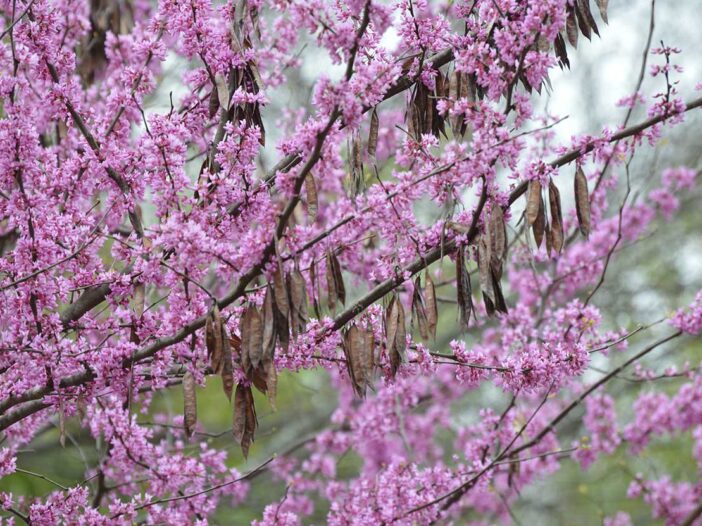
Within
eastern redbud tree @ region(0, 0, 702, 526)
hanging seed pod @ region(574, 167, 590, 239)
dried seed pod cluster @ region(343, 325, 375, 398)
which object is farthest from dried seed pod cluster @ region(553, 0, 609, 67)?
dried seed pod cluster @ region(343, 325, 375, 398)

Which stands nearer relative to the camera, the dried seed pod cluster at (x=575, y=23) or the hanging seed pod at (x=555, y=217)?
the hanging seed pod at (x=555, y=217)

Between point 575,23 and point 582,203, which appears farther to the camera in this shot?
point 575,23

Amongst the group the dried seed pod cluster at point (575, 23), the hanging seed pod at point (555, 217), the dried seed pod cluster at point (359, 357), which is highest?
the dried seed pod cluster at point (575, 23)

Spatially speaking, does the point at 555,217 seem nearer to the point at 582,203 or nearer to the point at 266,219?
the point at 582,203

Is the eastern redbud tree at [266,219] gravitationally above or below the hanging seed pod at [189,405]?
above

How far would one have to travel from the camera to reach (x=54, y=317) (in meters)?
2.82

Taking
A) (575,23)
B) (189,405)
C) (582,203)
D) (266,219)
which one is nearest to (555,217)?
(582,203)

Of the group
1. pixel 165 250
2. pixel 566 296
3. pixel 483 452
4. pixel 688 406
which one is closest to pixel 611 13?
pixel 566 296

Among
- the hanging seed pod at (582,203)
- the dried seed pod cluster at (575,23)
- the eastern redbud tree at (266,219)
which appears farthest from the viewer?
the dried seed pod cluster at (575,23)

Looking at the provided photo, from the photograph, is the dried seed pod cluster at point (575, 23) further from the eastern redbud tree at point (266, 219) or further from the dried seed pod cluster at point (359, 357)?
the dried seed pod cluster at point (359, 357)

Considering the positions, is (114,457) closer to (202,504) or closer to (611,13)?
(202,504)

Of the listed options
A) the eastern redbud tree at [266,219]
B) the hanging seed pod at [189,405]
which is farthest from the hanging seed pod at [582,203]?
the hanging seed pod at [189,405]

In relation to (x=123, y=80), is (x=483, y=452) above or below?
below

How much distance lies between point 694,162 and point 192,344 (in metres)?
7.13
